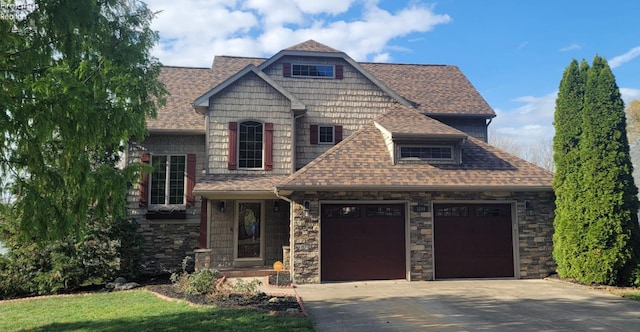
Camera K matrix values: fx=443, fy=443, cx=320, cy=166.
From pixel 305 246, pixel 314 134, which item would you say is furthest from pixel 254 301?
pixel 314 134

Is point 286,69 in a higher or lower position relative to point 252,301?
higher

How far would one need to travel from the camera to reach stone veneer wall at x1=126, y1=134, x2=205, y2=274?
47.6 feet

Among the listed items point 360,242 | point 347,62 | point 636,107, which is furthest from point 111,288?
point 636,107

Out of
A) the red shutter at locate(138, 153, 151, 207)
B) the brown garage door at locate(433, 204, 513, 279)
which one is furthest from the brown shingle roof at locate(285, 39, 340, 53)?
the brown garage door at locate(433, 204, 513, 279)

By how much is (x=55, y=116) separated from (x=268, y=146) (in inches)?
376

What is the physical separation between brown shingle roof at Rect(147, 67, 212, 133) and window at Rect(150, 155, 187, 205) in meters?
1.11

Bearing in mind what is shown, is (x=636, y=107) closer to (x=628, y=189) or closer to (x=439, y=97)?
(x=439, y=97)

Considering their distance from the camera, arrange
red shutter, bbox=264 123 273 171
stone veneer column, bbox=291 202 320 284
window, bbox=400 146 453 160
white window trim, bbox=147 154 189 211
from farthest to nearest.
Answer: white window trim, bbox=147 154 189 211 < red shutter, bbox=264 123 273 171 < window, bbox=400 146 453 160 < stone veneer column, bbox=291 202 320 284

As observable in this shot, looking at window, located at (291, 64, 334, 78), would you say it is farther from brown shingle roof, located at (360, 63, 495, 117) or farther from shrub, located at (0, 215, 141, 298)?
shrub, located at (0, 215, 141, 298)

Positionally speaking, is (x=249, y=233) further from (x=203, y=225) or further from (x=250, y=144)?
(x=250, y=144)

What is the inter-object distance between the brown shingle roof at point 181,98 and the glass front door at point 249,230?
3055 mm

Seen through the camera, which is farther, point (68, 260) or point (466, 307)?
point (68, 260)

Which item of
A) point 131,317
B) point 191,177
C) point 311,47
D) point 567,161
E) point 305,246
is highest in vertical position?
point 311,47

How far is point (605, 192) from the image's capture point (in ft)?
36.2
